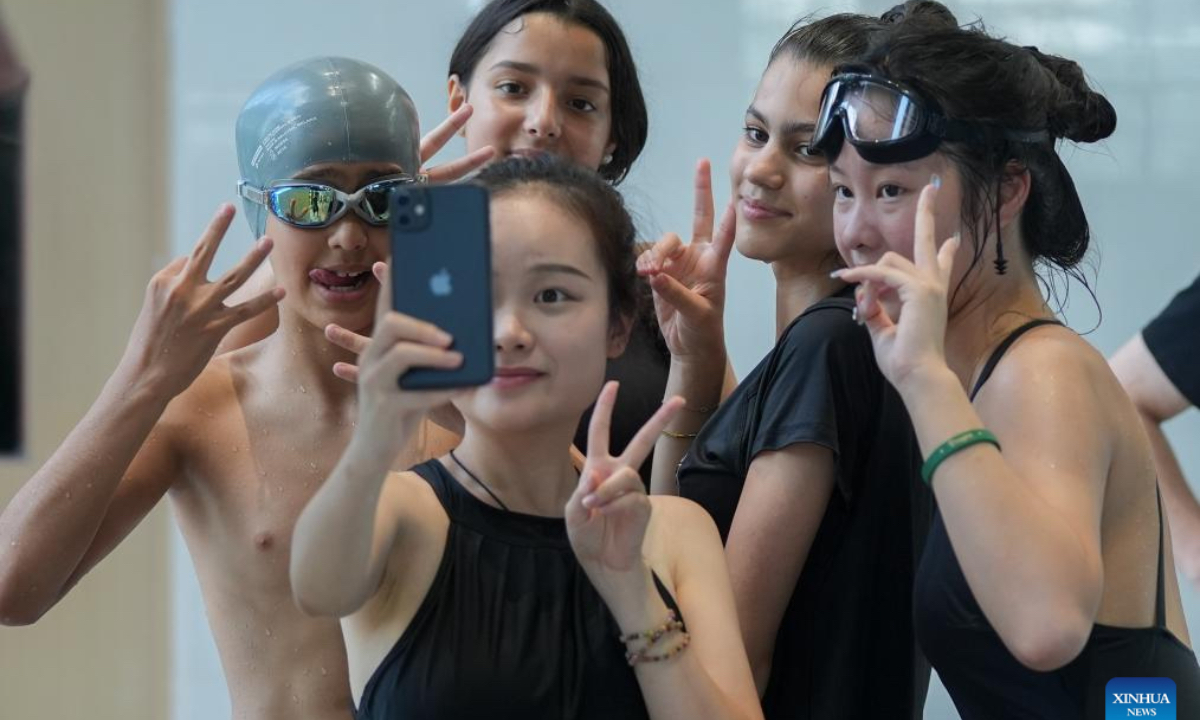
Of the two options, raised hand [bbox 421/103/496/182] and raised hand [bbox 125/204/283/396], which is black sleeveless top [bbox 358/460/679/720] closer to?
raised hand [bbox 125/204/283/396]

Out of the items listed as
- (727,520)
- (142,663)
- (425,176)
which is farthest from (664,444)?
(142,663)

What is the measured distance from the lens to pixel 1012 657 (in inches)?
67.6

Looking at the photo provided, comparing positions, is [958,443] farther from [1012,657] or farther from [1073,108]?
[1073,108]

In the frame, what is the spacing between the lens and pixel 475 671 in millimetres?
1520

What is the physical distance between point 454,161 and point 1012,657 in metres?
1.04

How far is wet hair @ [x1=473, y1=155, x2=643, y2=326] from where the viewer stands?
1710 millimetres

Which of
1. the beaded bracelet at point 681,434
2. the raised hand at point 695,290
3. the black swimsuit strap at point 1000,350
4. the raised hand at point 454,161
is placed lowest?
the black swimsuit strap at point 1000,350

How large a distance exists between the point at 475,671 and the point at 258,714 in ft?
1.78

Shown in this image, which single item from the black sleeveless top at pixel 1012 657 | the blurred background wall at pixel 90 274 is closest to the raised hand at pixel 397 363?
the black sleeveless top at pixel 1012 657

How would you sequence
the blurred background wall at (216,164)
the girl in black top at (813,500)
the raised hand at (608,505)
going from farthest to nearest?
the blurred background wall at (216,164)
the girl in black top at (813,500)
the raised hand at (608,505)

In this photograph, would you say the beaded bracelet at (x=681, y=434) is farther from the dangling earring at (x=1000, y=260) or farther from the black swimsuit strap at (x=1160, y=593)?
the black swimsuit strap at (x=1160, y=593)

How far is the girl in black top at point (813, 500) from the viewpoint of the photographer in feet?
6.54

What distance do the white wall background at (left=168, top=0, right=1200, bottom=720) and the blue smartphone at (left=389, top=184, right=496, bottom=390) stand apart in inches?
75.5

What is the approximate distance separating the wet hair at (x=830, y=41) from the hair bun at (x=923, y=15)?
30mm
